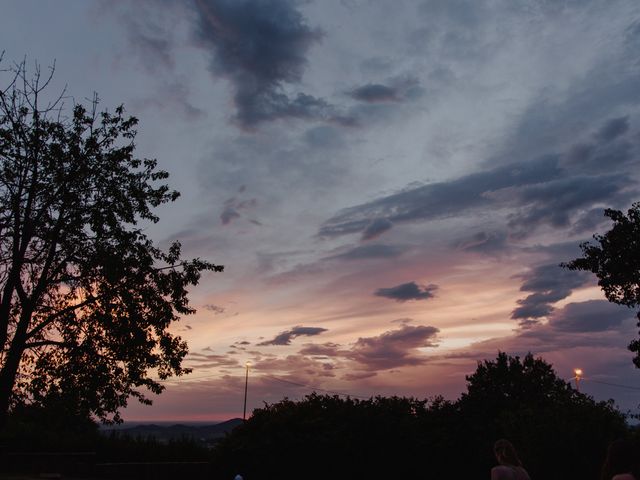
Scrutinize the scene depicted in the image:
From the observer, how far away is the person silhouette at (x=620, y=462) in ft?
21.4

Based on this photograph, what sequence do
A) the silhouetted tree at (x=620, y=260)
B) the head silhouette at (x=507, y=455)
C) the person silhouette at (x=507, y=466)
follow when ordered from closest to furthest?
the person silhouette at (x=507, y=466), the head silhouette at (x=507, y=455), the silhouetted tree at (x=620, y=260)

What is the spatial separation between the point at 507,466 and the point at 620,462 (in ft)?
6.48

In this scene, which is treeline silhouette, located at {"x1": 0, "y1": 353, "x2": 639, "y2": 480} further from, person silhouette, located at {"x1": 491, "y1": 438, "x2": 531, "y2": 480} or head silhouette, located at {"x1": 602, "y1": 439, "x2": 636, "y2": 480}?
head silhouette, located at {"x1": 602, "y1": 439, "x2": 636, "y2": 480}

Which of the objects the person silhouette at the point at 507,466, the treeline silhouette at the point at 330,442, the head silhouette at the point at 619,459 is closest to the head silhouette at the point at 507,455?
the person silhouette at the point at 507,466

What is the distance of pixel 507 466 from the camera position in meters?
8.25

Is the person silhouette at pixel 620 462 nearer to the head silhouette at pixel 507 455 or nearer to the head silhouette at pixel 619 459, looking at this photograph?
the head silhouette at pixel 619 459

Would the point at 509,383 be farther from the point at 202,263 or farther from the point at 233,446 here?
the point at 202,263

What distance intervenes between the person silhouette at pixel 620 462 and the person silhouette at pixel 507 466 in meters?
1.64

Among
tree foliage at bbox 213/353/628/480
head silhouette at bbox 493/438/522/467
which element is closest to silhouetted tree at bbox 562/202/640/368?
tree foliage at bbox 213/353/628/480

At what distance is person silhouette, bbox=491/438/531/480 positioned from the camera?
26.6 ft

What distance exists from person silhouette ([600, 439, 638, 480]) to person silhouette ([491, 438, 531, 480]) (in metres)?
1.64

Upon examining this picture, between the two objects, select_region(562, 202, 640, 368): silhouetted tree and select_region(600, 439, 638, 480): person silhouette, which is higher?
select_region(562, 202, 640, 368): silhouetted tree

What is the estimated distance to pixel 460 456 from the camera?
39188 mm

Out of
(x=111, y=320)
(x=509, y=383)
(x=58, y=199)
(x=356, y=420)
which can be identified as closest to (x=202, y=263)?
(x=111, y=320)
